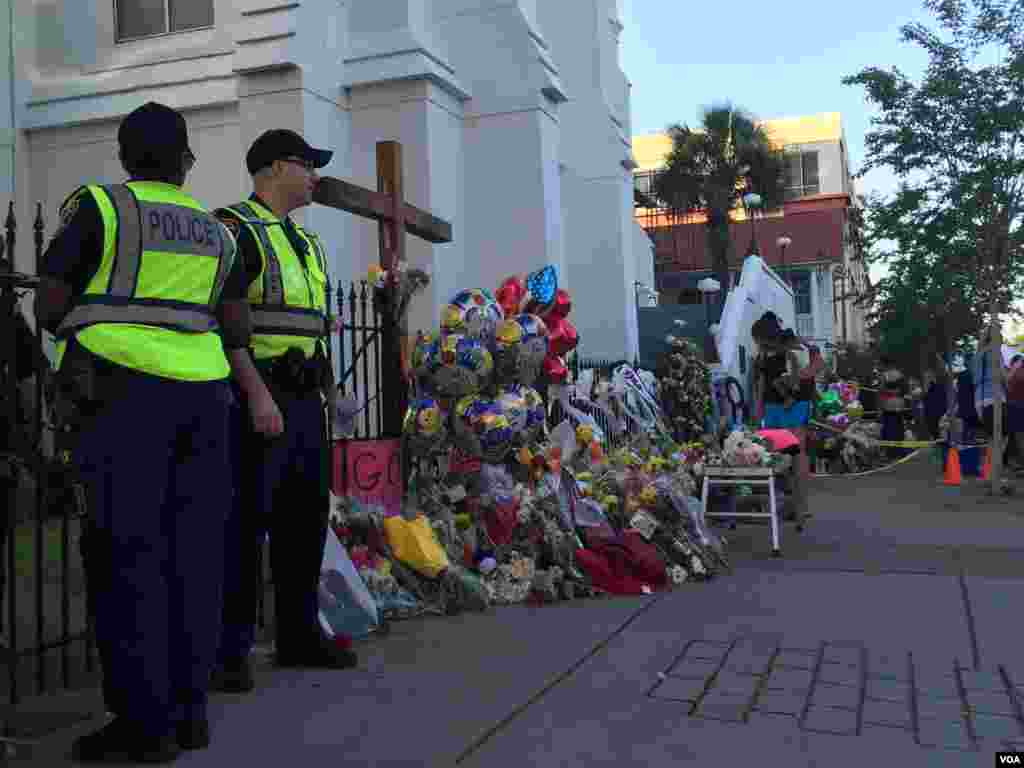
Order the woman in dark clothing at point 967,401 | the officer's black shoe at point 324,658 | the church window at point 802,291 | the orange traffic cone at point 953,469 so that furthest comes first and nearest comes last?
the church window at point 802,291 → the woman in dark clothing at point 967,401 → the orange traffic cone at point 953,469 → the officer's black shoe at point 324,658

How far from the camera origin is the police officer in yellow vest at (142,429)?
2982mm

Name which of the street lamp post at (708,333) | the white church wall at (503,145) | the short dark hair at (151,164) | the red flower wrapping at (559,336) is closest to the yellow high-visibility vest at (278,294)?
the short dark hair at (151,164)

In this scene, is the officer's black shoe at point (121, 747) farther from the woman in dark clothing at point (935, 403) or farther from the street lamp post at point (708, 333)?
the woman in dark clothing at point (935, 403)

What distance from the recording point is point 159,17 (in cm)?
1234

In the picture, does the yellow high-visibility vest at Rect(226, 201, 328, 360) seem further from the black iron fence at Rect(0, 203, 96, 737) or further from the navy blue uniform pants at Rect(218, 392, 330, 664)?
the black iron fence at Rect(0, 203, 96, 737)

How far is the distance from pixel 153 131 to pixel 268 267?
0.76 m

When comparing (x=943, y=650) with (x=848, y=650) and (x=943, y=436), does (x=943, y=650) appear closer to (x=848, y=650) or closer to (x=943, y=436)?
(x=848, y=650)

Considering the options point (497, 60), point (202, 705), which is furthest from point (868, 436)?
point (202, 705)

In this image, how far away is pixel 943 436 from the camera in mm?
15094

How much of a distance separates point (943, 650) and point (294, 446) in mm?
2929

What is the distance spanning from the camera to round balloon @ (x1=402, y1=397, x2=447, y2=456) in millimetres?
5859

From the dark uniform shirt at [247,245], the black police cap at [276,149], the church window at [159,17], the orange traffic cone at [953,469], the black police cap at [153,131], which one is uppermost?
the church window at [159,17]

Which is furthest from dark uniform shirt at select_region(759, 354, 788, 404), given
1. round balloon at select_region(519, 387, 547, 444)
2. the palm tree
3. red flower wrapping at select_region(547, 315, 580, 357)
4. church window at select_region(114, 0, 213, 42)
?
the palm tree

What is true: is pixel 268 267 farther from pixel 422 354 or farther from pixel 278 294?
pixel 422 354
